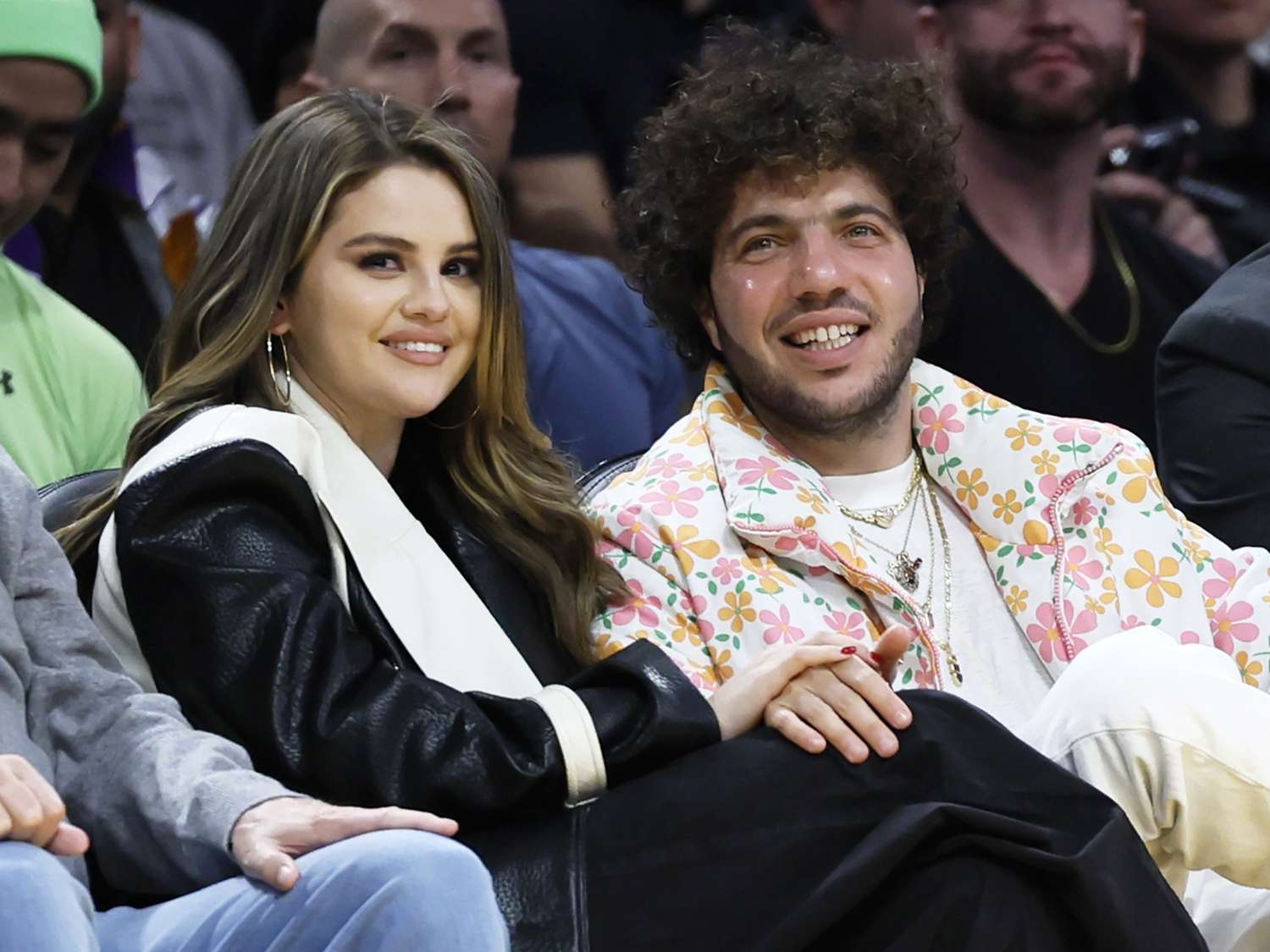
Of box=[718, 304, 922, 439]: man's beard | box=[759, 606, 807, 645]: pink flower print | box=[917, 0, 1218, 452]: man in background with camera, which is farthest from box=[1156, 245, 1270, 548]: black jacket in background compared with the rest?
box=[759, 606, 807, 645]: pink flower print

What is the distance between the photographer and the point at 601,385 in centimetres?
348

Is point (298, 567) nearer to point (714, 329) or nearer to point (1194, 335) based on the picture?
point (714, 329)

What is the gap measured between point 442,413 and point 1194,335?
1.08 metres

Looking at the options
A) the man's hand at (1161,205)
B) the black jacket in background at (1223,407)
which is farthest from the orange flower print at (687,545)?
the man's hand at (1161,205)

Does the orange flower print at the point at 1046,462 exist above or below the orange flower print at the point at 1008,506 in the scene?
above

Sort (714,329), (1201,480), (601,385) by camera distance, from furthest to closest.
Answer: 1. (601,385)
2. (1201,480)
3. (714,329)

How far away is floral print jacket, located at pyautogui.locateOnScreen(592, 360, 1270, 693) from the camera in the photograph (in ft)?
8.51

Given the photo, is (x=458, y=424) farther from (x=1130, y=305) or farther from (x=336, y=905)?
(x=1130, y=305)

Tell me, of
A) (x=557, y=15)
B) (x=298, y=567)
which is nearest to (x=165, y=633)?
(x=298, y=567)

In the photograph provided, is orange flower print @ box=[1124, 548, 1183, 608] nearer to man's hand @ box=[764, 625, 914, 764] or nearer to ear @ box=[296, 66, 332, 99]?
man's hand @ box=[764, 625, 914, 764]

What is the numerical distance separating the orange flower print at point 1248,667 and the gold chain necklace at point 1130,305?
1274 millimetres

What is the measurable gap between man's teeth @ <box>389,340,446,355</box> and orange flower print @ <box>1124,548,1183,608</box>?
819 mm

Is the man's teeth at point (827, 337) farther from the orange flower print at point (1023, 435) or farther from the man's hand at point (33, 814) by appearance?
the man's hand at point (33, 814)

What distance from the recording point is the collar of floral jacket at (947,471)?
2.63 metres
